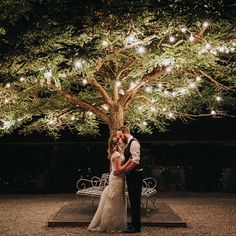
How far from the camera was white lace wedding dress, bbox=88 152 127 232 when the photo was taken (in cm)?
837

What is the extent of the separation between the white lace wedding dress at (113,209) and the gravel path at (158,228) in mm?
285

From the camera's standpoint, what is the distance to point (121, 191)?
8.56m

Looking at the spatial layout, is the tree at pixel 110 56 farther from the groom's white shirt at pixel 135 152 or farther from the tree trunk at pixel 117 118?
the groom's white shirt at pixel 135 152

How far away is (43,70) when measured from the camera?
322 inches

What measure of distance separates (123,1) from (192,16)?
1.08m

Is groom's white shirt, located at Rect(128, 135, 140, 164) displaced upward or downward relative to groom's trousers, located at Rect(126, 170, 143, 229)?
upward

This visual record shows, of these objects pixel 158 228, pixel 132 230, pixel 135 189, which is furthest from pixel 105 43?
pixel 158 228

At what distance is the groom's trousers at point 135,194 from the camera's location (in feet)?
27.3

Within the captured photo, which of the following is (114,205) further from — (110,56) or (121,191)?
(110,56)

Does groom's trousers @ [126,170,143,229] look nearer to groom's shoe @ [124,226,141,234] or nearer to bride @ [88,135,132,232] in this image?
groom's shoe @ [124,226,141,234]

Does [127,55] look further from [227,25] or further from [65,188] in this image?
[65,188]

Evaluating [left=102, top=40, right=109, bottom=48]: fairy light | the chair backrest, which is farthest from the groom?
the chair backrest

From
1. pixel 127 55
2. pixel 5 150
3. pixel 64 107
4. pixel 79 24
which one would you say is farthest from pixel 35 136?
pixel 79 24

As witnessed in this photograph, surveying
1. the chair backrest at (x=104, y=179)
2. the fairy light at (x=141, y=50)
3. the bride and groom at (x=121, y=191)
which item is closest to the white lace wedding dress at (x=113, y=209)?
the bride and groom at (x=121, y=191)
